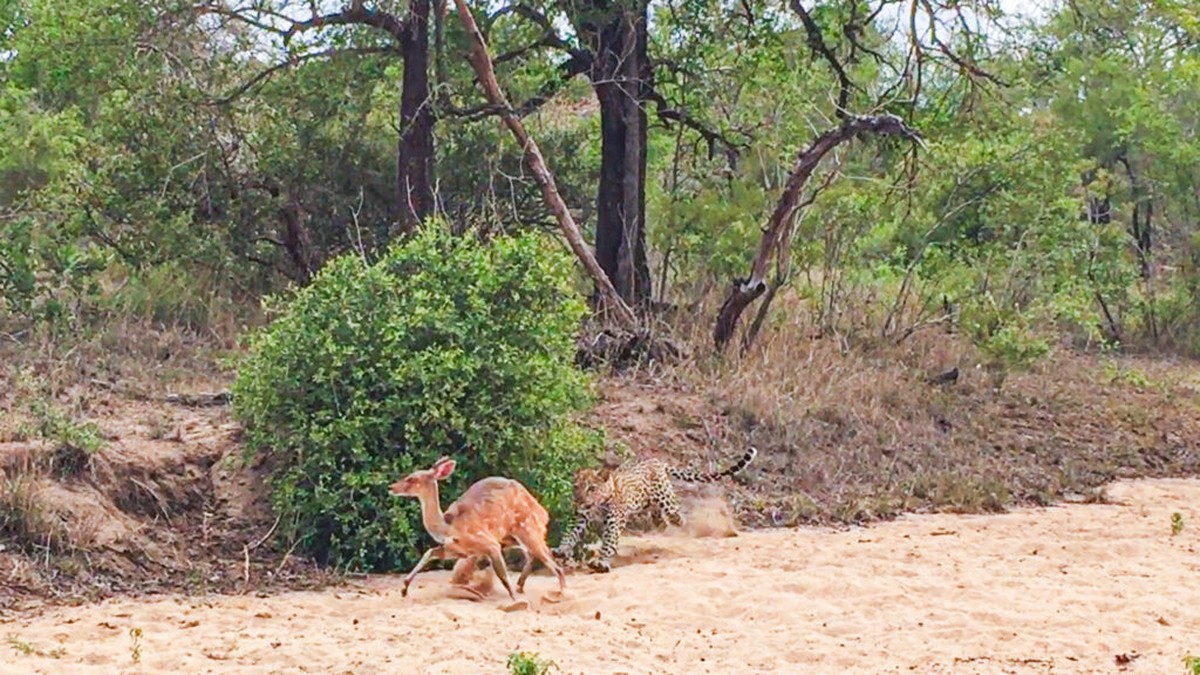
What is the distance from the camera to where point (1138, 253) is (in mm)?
20016

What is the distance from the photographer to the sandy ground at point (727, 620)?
6801 millimetres

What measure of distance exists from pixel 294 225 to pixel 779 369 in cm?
495

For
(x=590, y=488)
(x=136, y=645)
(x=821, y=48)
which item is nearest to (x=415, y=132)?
(x=821, y=48)

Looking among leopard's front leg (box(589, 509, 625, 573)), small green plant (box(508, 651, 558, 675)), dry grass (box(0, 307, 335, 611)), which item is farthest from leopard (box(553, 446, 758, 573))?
small green plant (box(508, 651, 558, 675))

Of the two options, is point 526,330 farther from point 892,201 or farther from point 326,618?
point 892,201

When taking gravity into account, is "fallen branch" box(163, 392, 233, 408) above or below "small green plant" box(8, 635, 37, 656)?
above

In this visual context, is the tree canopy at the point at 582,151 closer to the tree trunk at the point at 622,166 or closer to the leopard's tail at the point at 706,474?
the tree trunk at the point at 622,166

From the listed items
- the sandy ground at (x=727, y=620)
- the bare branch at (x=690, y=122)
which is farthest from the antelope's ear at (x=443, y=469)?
the bare branch at (x=690, y=122)

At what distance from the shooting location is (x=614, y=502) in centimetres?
936

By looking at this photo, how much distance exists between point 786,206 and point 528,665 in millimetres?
8385

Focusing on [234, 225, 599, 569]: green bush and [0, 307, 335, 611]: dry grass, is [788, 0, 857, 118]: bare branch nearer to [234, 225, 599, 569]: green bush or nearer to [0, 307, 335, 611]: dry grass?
[234, 225, 599, 569]: green bush

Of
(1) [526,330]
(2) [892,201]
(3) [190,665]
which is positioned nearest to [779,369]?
(2) [892,201]

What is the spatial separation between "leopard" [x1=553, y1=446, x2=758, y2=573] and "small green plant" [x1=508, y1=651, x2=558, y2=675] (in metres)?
2.73

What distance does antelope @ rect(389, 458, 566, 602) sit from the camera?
8.02 m
